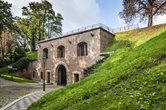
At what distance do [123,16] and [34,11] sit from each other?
1129 inches

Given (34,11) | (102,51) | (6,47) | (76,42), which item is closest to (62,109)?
(102,51)

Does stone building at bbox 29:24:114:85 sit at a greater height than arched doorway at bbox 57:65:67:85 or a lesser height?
greater

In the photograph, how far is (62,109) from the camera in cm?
1111

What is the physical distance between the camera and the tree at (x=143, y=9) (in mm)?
36500

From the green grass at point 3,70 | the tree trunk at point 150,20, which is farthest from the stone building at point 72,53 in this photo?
the green grass at point 3,70

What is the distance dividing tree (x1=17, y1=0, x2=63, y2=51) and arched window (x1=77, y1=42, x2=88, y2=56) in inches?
959

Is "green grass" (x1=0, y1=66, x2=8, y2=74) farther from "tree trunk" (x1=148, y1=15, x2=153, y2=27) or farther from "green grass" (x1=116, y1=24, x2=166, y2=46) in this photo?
"tree trunk" (x1=148, y1=15, x2=153, y2=27)

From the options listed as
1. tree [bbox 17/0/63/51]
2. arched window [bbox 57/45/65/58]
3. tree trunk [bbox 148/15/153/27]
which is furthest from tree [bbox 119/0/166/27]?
tree [bbox 17/0/63/51]

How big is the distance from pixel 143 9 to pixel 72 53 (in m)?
11.7

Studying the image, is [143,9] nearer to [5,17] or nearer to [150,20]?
[150,20]

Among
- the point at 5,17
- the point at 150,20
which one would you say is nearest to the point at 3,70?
the point at 5,17

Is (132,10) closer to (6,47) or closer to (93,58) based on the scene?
(93,58)

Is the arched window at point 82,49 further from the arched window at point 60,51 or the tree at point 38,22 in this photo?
the tree at point 38,22

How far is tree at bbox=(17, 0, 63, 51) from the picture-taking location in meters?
61.4
